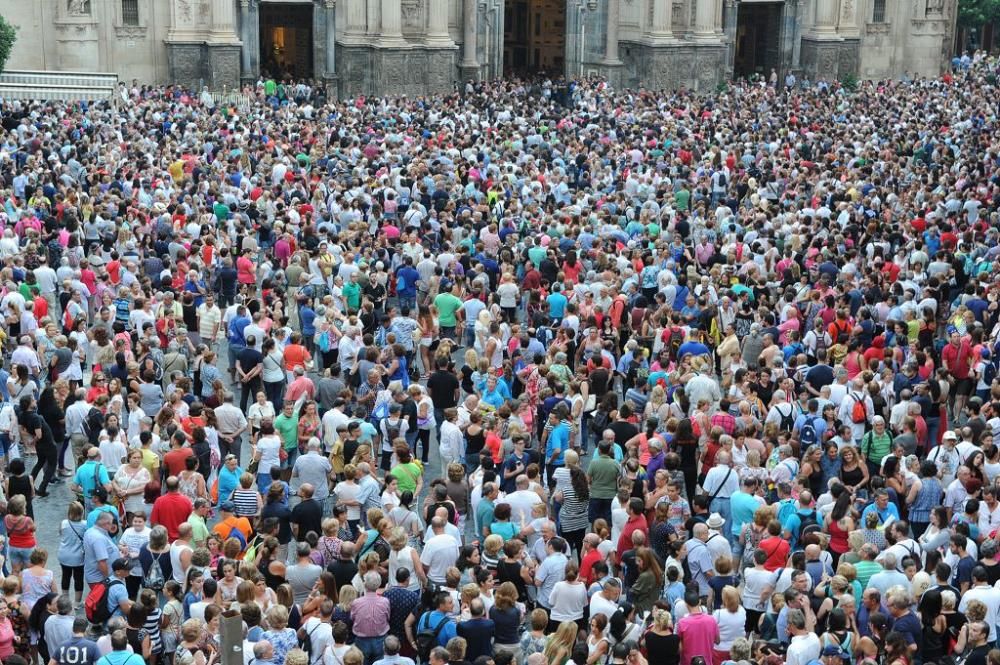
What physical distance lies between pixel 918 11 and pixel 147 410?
46.8 metres

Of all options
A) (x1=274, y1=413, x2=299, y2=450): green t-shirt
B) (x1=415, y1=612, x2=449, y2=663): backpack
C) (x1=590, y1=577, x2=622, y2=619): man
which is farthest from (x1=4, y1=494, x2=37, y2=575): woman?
(x1=590, y1=577, x2=622, y2=619): man

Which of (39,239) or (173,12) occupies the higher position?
(173,12)

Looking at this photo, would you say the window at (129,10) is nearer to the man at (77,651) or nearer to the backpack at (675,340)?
the backpack at (675,340)

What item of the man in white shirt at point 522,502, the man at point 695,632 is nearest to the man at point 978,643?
the man at point 695,632

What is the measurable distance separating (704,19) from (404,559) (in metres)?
41.0

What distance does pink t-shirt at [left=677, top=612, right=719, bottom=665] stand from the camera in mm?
11633

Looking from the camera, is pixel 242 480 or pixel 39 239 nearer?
pixel 242 480

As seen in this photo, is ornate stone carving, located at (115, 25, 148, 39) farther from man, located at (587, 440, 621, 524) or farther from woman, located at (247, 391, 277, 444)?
man, located at (587, 440, 621, 524)

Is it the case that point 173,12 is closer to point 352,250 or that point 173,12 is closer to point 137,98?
point 137,98

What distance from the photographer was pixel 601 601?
1209 cm

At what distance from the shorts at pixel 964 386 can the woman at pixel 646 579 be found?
756 centimetres

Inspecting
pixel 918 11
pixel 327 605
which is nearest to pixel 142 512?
pixel 327 605

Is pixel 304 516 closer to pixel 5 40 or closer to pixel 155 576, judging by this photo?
pixel 155 576

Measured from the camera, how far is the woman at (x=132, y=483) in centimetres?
1433
